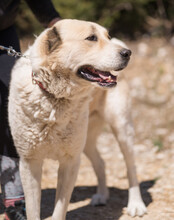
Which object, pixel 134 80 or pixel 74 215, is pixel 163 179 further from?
pixel 134 80

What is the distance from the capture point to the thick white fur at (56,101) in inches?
102

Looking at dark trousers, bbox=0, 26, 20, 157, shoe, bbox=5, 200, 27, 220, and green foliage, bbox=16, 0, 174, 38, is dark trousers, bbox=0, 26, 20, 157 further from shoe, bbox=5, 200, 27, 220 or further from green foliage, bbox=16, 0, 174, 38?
green foliage, bbox=16, 0, 174, 38

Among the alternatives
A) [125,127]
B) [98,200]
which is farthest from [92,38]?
[98,200]

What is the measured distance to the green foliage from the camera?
8781 millimetres

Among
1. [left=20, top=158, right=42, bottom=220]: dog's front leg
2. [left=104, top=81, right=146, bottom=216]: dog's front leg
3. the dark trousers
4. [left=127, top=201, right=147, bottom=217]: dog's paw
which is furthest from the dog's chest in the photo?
[left=127, top=201, right=147, bottom=217]: dog's paw

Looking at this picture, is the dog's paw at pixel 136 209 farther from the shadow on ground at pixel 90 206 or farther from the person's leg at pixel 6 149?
the person's leg at pixel 6 149

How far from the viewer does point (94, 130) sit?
3934mm

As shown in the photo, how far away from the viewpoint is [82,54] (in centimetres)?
259

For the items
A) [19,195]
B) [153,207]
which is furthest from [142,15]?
[19,195]

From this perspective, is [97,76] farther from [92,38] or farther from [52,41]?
[52,41]

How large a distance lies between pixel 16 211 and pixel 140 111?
166 inches

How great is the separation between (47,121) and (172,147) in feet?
10.7

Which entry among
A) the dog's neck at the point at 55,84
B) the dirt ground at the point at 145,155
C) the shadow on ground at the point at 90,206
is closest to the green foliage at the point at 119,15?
the dirt ground at the point at 145,155

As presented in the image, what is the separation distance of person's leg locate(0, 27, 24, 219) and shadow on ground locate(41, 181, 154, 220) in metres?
0.43
